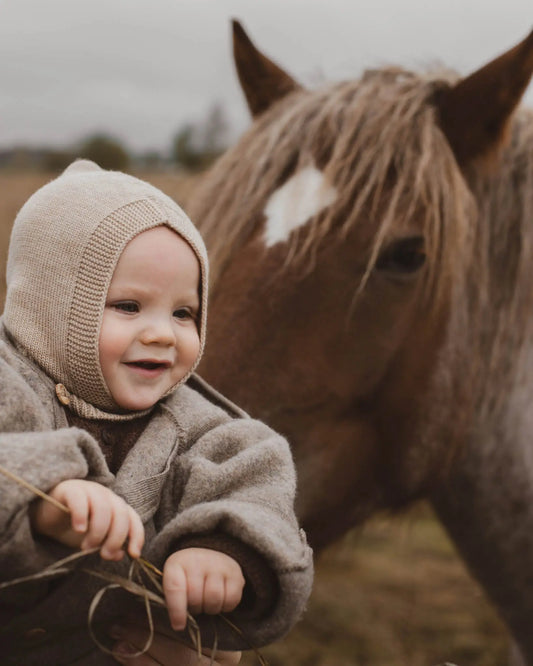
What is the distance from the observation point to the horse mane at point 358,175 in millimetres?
1692

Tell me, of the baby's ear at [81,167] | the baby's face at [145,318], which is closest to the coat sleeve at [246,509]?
the baby's face at [145,318]

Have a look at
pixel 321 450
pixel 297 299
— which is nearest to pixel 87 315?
pixel 297 299

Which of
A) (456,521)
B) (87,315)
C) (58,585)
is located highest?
(87,315)

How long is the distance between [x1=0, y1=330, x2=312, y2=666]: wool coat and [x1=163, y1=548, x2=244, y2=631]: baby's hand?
2 cm

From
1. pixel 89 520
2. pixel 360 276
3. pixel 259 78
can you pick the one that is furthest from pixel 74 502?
pixel 259 78

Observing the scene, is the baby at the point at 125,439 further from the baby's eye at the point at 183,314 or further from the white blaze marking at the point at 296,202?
the white blaze marking at the point at 296,202

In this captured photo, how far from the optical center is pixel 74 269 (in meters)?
0.95

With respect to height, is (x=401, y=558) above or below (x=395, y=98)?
below

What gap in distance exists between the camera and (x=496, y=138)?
1.85 meters

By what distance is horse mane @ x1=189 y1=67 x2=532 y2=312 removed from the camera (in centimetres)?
169

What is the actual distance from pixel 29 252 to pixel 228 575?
500 mm

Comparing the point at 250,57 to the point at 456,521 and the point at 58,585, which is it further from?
the point at 58,585

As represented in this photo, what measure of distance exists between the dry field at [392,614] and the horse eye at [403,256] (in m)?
1.33

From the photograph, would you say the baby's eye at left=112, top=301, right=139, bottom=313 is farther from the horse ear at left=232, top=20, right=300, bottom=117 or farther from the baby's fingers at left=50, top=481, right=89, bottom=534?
the horse ear at left=232, top=20, right=300, bottom=117
